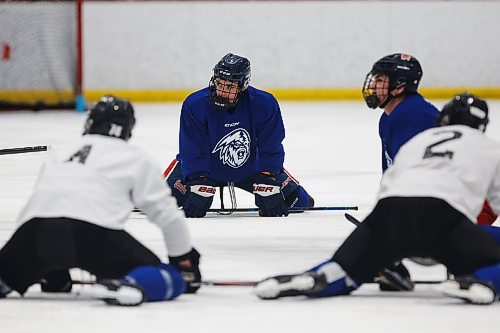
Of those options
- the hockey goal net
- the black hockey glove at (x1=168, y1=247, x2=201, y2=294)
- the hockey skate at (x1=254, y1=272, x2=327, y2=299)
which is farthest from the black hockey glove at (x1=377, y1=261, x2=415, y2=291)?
the hockey goal net

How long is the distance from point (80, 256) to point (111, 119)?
42 cm

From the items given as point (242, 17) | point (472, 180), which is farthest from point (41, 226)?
point (242, 17)

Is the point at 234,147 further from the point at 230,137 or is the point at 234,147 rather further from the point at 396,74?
the point at 396,74

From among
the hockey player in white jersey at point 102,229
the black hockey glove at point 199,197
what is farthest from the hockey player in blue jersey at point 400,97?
the black hockey glove at point 199,197

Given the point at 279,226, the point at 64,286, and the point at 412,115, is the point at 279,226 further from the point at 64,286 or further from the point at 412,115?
the point at 64,286

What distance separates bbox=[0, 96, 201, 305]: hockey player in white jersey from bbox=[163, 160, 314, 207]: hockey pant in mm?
2077

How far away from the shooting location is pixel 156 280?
3393mm

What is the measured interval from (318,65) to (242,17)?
3.07 feet

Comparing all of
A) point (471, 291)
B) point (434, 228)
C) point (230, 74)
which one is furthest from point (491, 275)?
point (230, 74)

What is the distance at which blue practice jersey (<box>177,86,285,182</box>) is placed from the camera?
5.44 meters

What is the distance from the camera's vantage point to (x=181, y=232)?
11.2 ft

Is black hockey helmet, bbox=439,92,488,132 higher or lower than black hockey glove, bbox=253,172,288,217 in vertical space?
higher

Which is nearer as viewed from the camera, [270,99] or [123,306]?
[123,306]

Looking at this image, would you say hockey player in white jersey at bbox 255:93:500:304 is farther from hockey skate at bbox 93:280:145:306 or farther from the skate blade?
hockey skate at bbox 93:280:145:306
